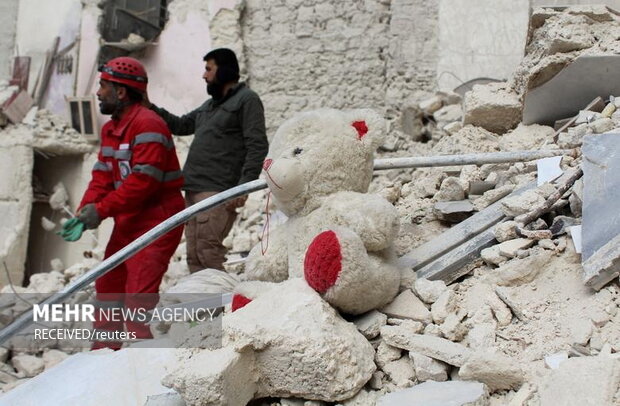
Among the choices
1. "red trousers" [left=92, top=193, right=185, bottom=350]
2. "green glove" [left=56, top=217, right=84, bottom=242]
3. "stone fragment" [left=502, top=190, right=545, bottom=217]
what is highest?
"stone fragment" [left=502, top=190, right=545, bottom=217]

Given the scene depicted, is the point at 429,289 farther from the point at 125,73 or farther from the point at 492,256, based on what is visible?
the point at 125,73

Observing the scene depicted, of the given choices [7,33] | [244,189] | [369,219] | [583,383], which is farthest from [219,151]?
[7,33]

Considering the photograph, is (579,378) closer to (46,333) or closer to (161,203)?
(161,203)

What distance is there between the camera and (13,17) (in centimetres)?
892

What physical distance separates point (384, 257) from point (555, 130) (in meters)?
1.77

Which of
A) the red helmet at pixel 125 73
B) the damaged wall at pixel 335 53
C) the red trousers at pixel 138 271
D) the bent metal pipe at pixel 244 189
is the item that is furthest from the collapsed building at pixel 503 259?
the red helmet at pixel 125 73

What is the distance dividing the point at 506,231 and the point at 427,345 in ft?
2.48

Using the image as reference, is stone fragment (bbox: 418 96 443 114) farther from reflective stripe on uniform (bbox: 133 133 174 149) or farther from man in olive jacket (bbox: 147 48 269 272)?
reflective stripe on uniform (bbox: 133 133 174 149)

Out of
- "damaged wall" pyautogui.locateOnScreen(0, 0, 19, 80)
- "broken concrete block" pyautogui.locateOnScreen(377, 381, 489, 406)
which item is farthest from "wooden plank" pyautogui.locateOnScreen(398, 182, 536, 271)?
"damaged wall" pyautogui.locateOnScreen(0, 0, 19, 80)

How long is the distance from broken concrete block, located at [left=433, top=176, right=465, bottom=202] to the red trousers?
1516 millimetres

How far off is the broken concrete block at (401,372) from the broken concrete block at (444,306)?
0.22 meters

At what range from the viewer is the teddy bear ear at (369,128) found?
3.03m

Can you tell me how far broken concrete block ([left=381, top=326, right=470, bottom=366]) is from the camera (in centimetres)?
238

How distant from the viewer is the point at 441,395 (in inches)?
88.3
